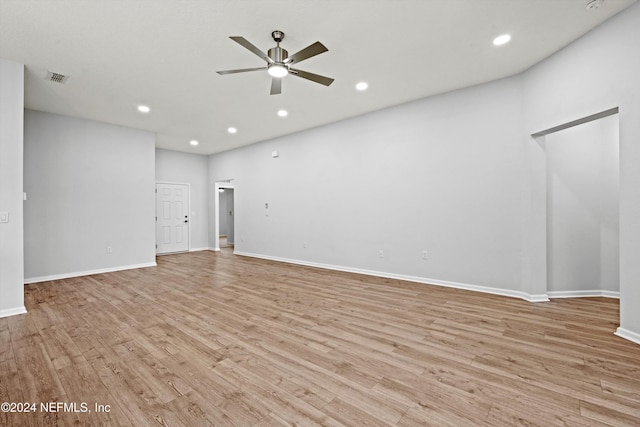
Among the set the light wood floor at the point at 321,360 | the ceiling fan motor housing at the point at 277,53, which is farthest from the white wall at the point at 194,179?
the ceiling fan motor housing at the point at 277,53

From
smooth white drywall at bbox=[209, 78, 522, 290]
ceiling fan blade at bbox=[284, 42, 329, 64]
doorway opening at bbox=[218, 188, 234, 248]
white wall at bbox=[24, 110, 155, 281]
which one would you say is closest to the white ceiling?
ceiling fan blade at bbox=[284, 42, 329, 64]

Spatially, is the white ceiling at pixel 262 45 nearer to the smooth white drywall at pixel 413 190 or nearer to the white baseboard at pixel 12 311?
the smooth white drywall at pixel 413 190

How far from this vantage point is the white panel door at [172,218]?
7645mm

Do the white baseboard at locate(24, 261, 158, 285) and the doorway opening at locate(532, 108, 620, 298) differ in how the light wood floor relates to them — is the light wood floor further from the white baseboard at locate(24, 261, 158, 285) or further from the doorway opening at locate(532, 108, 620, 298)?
the white baseboard at locate(24, 261, 158, 285)

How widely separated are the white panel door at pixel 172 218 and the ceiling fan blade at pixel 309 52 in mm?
6559

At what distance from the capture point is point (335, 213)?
18.6 feet

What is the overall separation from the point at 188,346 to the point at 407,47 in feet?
12.8

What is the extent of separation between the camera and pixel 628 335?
2.48 metres

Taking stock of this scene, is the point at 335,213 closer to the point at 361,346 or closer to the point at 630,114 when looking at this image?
the point at 361,346

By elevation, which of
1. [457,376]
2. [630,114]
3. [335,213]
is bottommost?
[457,376]

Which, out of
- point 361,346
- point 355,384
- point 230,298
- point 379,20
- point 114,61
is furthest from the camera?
point 230,298

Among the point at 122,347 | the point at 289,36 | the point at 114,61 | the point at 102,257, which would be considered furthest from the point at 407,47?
the point at 102,257

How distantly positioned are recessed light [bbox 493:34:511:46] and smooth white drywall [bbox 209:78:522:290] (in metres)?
1.02

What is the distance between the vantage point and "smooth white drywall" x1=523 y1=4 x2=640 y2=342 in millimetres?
2465
